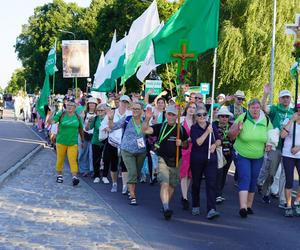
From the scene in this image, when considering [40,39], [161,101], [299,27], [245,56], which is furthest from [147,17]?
[40,39]

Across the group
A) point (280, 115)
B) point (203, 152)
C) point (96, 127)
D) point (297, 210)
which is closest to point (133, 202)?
point (203, 152)

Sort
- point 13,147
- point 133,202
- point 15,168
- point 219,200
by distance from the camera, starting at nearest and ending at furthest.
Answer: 1. point 133,202
2. point 219,200
3. point 15,168
4. point 13,147

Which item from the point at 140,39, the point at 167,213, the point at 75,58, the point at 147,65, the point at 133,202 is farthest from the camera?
the point at 75,58

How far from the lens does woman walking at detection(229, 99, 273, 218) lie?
8148mm

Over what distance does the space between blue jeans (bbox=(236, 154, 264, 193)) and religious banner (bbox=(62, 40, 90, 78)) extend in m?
11.6

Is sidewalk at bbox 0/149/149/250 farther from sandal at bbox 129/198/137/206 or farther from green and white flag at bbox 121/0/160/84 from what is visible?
green and white flag at bbox 121/0/160/84

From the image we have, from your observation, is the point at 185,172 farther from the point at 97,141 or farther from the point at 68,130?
the point at 97,141

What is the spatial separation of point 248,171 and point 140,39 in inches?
263

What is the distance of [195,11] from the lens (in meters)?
8.53

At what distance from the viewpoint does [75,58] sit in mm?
19219

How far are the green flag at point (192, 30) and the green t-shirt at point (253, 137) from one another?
130cm

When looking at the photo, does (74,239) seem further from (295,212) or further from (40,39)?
(40,39)

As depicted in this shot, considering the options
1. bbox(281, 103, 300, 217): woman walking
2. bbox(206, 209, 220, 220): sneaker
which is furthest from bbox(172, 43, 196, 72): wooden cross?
bbox(206, 209, 220, 220): sneaker

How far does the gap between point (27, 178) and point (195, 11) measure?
16.8ft
